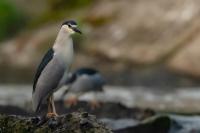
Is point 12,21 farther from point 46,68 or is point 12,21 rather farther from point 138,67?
point 46,68

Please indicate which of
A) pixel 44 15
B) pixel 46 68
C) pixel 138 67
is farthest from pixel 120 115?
pixel 44 15

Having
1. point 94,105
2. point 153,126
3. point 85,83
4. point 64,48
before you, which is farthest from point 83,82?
point 64,48

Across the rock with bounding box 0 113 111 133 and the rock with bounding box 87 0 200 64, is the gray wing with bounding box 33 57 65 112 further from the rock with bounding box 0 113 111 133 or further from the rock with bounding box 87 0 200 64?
the rock with bounding box 87 0 200 64

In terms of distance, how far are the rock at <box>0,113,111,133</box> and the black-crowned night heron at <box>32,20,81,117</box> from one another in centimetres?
161

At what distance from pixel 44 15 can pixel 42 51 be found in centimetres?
340

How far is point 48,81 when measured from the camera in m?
9.66

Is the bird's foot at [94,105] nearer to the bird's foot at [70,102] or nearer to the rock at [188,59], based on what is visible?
the bird's foot at [70,102]

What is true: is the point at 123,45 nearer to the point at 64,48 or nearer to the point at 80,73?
the point at 80,73

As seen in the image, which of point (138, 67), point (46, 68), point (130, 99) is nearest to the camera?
point (46, 68)

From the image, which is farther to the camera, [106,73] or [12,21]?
[12,21]

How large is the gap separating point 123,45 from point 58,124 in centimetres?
2218

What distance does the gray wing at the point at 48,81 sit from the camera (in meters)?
9.59

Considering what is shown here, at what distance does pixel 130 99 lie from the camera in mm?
22062

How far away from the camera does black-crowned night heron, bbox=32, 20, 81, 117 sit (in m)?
9.46
